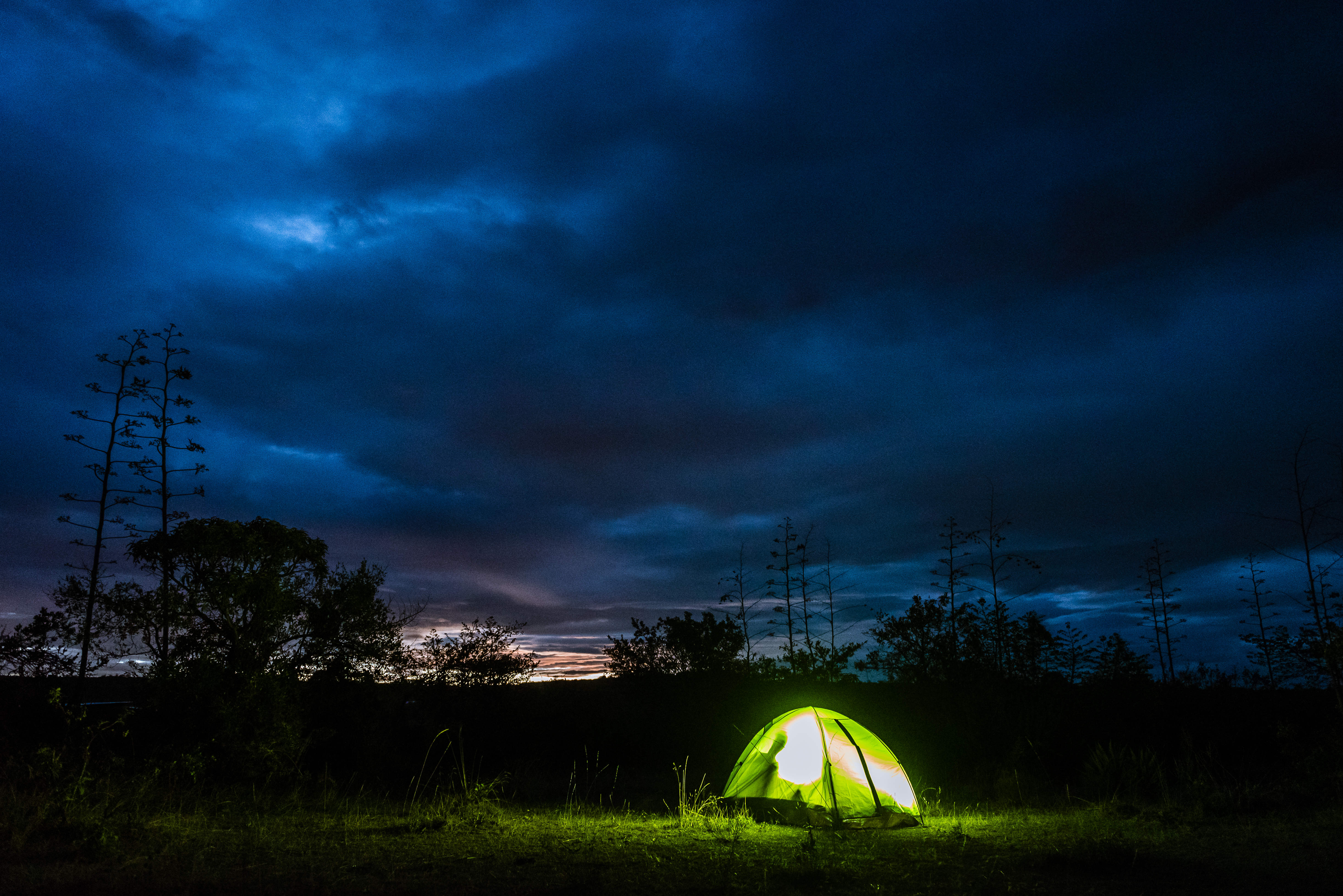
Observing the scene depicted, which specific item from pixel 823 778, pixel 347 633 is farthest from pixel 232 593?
pixel 823 778

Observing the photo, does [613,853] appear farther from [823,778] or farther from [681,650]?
[681,650]

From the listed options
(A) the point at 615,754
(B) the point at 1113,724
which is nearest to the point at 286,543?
(A) the point at 615,754

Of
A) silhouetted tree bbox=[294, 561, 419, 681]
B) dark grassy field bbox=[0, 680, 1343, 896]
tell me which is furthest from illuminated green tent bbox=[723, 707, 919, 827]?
silhouetted tree bbox=[294, 561, 419, 681]

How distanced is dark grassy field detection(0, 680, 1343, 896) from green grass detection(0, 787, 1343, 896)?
0.15 ft

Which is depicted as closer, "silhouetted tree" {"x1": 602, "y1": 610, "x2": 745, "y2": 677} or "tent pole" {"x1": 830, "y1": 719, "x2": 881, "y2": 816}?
"tent pole" {"x1": 830, "y1": 719, "x2": 881, "y2": 816}

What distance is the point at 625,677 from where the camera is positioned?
987 inches

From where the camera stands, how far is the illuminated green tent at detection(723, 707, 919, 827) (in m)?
11.5

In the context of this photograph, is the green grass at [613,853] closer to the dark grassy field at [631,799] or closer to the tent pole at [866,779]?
the dark grassy field at [631,799]

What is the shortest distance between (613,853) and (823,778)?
4144mm

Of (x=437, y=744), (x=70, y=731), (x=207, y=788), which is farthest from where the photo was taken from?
(x=437, y=744)

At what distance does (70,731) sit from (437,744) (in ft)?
22.6

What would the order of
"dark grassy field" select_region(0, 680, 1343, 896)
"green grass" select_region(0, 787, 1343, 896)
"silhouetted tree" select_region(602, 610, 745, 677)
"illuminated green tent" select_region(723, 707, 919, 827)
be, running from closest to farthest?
"green grass" select_region(0, 787, 1343, 896) → "dark grassy field" select_region(0, 680, 1343, 896) → "illuminated green tent" select_region(723, 707, 919, 827) → "silhouetted tree" select_region(602, 610, 745, 677)

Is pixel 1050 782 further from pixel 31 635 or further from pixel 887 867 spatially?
pixel 31 635

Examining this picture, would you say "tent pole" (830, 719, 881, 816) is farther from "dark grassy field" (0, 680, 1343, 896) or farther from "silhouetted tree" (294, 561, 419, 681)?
"silhouetted tree" (294, 561, 419, 681)
